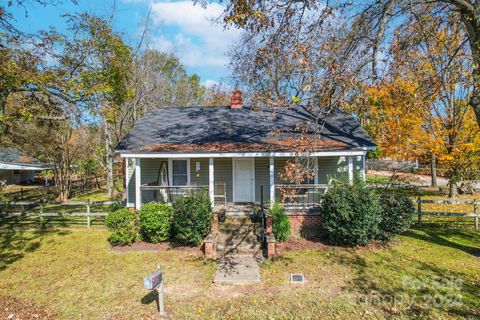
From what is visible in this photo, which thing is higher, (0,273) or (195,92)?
(195,92)

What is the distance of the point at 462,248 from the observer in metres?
9.00

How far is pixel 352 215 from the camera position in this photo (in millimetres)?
9016

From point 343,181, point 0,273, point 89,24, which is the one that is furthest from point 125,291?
point 89,24

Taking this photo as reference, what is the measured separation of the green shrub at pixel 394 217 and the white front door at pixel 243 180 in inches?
218

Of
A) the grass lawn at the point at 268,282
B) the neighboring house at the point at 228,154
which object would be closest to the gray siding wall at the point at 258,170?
the neighboring house at the point at 228,154

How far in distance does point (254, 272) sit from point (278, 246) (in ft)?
6.63

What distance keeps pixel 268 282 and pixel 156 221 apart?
173 inches

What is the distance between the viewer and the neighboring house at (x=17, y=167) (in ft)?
101

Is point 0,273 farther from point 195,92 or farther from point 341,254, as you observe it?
point 195,92

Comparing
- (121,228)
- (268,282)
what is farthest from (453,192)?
(121,228)

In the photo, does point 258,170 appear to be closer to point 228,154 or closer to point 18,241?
point 228,154

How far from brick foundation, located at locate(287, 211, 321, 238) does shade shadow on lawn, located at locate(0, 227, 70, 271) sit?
8684mm

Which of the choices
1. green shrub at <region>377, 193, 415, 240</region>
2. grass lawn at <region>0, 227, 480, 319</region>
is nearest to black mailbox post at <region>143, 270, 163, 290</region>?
grass lawn at <region>0, 227, 480, 319</region>

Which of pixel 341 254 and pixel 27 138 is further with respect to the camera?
pixel 27 138
